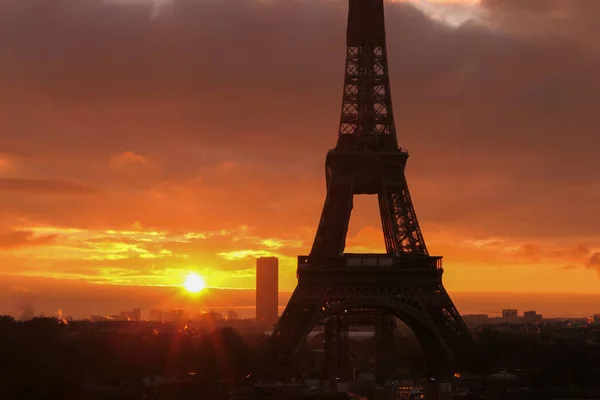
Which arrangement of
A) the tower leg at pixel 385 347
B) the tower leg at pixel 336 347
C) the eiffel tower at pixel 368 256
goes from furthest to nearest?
1. the tower leg at pixel 385 347
2. the tower leg at pixel 336 347
3. the eiffel tower at pixel 368 256

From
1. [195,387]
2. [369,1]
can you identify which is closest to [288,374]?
[195,387]

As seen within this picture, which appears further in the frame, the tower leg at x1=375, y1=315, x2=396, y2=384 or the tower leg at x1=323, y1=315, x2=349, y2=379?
the tower leg at x1=375, y1=315, x2=396, y2=384

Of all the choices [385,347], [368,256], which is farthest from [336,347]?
[368,256]

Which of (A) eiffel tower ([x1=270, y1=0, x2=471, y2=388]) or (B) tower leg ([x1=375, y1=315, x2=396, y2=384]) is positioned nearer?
(A) eiffel tower ([x1=270, y1=0, x2=471, y2=388])

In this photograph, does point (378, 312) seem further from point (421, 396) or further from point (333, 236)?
point (421, 396)

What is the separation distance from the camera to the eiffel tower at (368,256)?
280ft

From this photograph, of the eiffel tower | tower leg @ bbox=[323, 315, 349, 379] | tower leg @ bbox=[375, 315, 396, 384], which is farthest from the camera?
tower leg @ bbox=[375, 315, 396, 384]

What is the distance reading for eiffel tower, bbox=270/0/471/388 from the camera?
85312 mm

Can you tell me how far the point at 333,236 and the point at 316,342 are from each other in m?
108

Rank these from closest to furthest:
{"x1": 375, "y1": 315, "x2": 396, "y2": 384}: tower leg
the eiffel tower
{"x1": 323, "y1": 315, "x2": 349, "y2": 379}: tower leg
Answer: the eiffel tower < {"x1": 323, "y1": 315, "x2": 349, "y2": 379}: tower leg < {"x1": 375, "y1": 315, "x2": 396, "y2": 384}: tower leg

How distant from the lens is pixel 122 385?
8444 centimetres

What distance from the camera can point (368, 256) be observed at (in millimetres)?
87562

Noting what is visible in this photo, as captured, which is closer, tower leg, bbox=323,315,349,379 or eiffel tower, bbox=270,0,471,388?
eiffel tower, bbox=270,0,471,388

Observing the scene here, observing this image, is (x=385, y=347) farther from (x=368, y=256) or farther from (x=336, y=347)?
(x=368, y=256)
